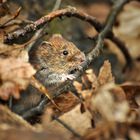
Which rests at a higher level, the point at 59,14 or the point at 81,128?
the point at 59,14

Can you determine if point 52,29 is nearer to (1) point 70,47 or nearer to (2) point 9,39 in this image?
(1) point 70,47

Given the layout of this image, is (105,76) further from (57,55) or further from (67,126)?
(57,55)

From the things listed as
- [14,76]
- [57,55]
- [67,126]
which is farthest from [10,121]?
[57,55]

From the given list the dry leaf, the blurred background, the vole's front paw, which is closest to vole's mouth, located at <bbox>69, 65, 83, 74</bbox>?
the vole's front paw

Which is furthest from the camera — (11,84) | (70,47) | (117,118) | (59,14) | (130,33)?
(130,33)

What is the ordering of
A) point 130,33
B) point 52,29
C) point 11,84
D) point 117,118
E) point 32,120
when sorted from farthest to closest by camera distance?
point 130,33 < point 52,29 < point 32,120 < point 11,84 < point 117,118

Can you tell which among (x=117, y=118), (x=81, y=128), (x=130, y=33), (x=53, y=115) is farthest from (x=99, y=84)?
(x=130, y=33)

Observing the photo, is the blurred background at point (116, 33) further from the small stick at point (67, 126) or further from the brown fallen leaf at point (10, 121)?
the brown fallen leaf at point (10, 121)

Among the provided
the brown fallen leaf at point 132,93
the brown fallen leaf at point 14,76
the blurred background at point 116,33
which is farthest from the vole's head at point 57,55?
the brown fallen leaf at point 14,76
